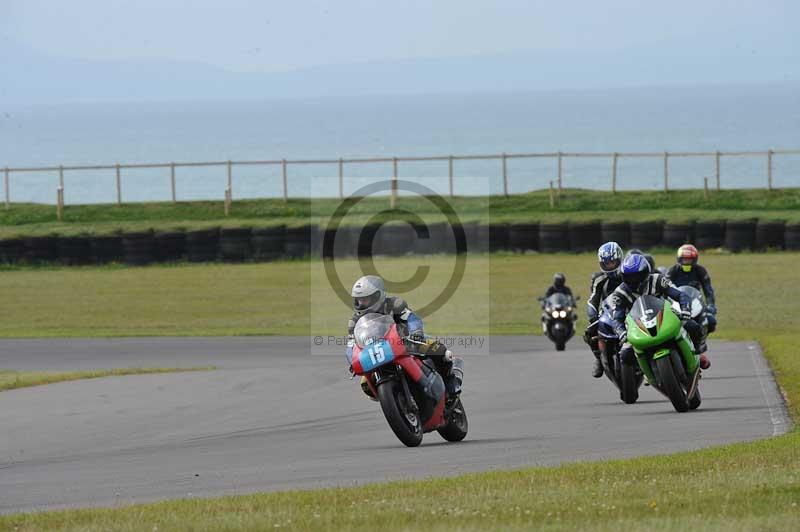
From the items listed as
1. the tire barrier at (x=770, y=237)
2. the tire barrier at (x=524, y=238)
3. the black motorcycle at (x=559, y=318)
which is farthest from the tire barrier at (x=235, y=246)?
the black motorcycle at (x=559, y=318)

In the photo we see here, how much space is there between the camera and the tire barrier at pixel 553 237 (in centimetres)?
4550

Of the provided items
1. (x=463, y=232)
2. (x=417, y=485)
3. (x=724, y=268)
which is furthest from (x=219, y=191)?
(x=417, y=485)

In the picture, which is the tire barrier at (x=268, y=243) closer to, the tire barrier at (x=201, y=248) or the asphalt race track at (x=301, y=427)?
the tire barrier at (x=201, y=248)

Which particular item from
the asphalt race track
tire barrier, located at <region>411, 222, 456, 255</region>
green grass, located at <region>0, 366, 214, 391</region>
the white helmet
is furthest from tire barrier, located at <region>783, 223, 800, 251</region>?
the white helmet

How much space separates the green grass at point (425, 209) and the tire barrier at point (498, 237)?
10.5ft

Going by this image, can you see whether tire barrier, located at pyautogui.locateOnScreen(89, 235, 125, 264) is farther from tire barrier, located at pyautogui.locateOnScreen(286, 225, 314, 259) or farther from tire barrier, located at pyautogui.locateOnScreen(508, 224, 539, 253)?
tire barrier, located at pyautogui.locateOnScreen(508, 224, 539, 253)

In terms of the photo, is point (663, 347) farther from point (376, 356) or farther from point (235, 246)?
point (235, 246)

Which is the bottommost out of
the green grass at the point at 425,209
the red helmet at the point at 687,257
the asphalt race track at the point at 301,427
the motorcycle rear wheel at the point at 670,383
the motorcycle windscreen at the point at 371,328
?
the asphalt race track at the point at 301,427

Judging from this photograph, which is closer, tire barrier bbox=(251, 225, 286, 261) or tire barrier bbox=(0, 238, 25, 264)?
tire barrier bbox=(0, 238, 25, 264)

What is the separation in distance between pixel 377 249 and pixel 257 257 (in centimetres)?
358

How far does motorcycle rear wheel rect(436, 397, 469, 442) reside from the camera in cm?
1372

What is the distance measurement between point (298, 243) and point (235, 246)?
1.88m

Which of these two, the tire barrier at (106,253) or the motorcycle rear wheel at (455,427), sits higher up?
the tire barrier at (106,253)

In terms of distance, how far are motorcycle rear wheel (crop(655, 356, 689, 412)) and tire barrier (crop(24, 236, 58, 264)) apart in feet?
110
